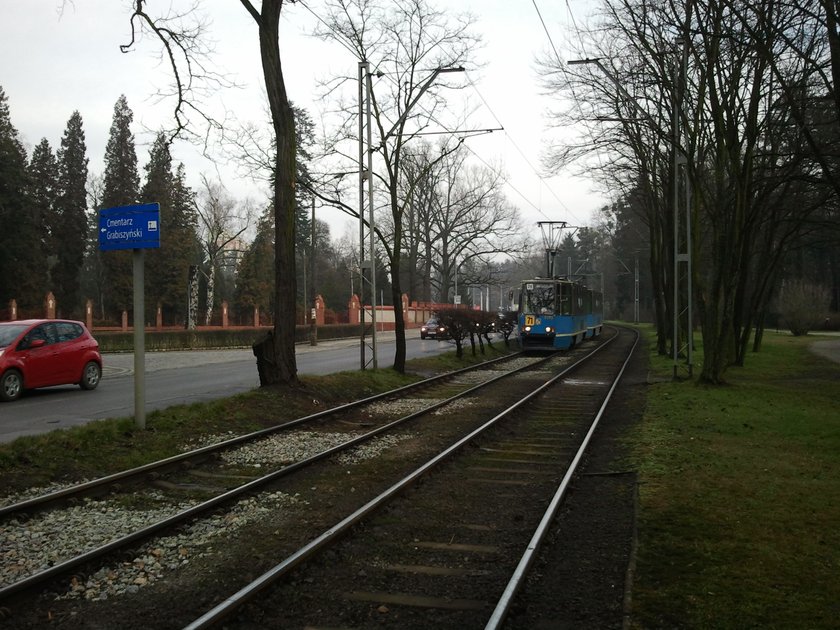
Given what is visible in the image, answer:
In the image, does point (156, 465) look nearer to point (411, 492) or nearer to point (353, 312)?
point (411, 492)

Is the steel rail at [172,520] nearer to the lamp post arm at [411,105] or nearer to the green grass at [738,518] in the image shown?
the green grass at [738,518]

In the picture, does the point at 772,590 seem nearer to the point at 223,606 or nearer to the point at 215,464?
the point at 223,606

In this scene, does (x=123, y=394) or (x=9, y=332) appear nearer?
(x=9, y=332)

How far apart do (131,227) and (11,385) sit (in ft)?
21.2

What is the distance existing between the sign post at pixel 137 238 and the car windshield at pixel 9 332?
228 inches

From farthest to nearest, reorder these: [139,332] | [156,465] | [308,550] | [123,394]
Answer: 1. [123,394]
2. [139,332]
3. [156,465]
4. [308,550]

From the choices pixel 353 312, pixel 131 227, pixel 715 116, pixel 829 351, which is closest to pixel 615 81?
pixel 715 116

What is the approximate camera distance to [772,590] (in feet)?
15.9

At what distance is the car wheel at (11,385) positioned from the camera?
14398 millimetres

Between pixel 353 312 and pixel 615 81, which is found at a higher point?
pixel 615 81

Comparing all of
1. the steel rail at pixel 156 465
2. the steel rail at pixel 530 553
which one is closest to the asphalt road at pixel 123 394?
the steel rail at pixel 156 465

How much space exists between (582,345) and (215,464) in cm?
3233

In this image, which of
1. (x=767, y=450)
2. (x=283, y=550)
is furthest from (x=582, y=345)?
(x=283, y=550)

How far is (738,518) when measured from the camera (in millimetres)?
6648
